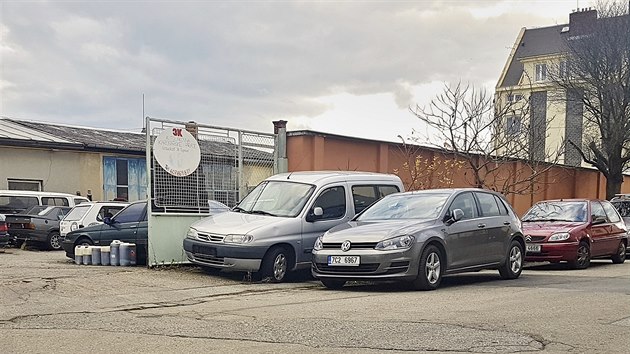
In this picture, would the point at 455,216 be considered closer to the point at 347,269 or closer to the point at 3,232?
the point at 347,269

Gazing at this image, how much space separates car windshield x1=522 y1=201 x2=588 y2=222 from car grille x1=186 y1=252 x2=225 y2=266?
803cm

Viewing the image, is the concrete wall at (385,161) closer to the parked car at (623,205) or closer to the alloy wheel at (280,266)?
the parked car at (623,205)

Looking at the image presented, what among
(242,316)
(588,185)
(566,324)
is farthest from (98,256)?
(588,185)

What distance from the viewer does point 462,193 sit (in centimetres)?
1198

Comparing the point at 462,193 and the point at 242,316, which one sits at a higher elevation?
the point at 462,193

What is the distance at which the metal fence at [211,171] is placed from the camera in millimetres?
13414

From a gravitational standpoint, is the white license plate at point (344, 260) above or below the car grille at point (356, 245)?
below

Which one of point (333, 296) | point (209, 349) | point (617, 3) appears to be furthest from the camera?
point (617, 3)

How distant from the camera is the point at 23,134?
28.5m

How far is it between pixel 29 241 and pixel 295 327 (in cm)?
1580

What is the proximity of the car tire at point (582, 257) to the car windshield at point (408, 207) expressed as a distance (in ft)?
16.3

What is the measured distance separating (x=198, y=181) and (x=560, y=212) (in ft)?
27.4

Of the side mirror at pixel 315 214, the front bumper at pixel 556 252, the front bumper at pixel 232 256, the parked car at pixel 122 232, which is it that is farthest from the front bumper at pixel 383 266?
the front bumper at pixel 556 252

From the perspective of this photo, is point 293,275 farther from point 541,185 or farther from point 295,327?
point 541,185
